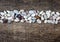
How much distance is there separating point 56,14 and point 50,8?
3.7 inches

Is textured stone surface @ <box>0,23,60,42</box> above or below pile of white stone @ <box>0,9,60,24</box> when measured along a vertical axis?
below

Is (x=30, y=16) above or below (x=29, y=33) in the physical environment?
above

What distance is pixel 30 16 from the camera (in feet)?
6.59

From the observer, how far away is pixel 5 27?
183 centimetres

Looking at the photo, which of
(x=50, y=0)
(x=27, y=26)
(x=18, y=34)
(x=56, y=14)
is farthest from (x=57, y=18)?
(x=18, y=34)

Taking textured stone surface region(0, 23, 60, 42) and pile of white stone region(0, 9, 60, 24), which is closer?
textured stone surface region(0, 23, 60, 42)

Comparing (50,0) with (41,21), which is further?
(50,0)

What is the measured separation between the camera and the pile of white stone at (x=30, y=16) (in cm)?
192

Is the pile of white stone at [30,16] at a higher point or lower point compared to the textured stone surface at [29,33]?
higher

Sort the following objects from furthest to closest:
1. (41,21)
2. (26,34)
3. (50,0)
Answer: (50,0) < (41,21) < (26,34)

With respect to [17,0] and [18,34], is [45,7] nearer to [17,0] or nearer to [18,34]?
[17,0]

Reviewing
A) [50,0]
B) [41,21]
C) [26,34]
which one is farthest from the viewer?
[50,0]

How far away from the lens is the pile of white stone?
1923 millimetres

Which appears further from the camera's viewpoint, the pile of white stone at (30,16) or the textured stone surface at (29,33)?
the pile of white stone at (30,16)
